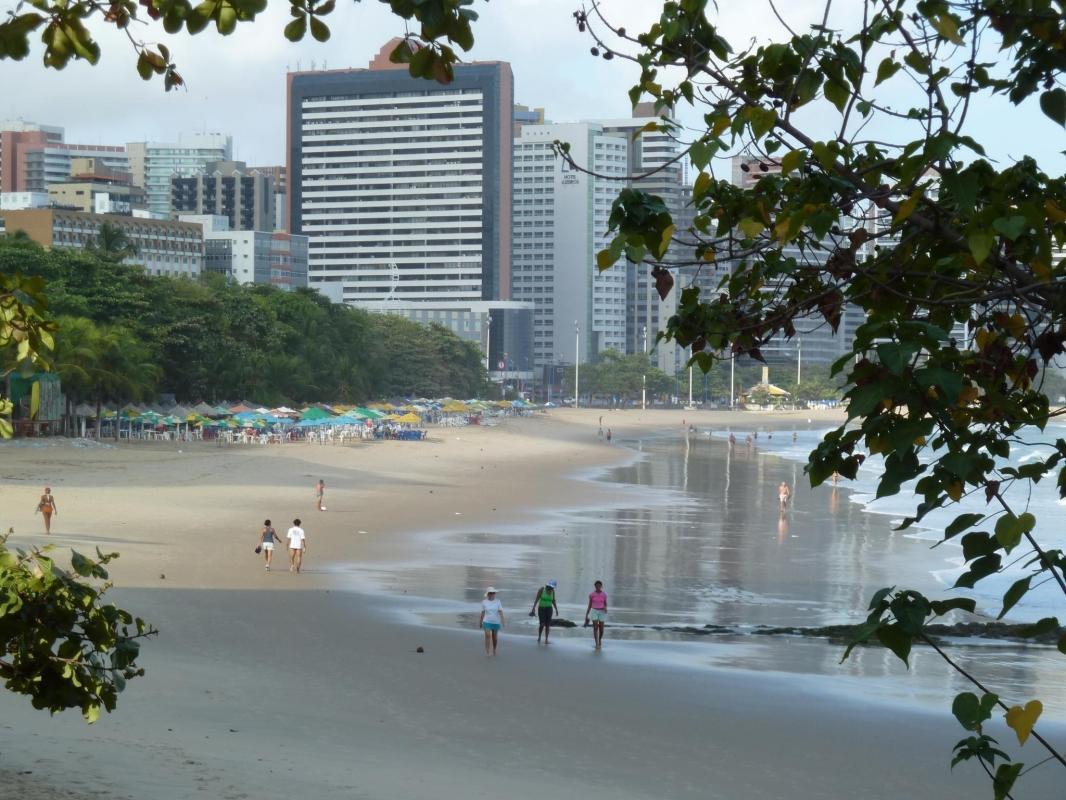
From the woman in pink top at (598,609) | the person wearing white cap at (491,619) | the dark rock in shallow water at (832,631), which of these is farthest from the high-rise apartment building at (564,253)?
the person wearing white cap at (491,619)

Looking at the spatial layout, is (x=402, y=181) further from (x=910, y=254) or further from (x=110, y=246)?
(x=910, y=254)

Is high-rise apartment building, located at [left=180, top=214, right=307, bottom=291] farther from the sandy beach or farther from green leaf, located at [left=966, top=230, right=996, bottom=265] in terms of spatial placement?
green leaf, located at [left=966, top=230, right=996, bottom=265]

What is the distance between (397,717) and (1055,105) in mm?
10196

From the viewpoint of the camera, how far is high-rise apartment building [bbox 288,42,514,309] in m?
169

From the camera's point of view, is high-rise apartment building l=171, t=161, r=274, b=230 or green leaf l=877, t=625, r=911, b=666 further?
high-rise apartment building l=171, t=161, r=274, b=230

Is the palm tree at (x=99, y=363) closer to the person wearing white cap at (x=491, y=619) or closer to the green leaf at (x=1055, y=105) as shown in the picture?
the person wearing white cap at (x=491, y=619)

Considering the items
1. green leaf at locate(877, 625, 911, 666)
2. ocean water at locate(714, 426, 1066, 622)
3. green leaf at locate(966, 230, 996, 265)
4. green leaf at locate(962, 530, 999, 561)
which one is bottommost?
ocean water at locate(714, 426, 1066, 622)

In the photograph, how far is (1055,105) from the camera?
3.49 meters

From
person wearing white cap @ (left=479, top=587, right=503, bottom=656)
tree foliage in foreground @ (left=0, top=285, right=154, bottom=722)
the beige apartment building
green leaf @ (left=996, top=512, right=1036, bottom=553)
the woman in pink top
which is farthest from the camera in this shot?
the beige apartment building

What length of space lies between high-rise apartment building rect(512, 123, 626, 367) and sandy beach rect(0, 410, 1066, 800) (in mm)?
165341

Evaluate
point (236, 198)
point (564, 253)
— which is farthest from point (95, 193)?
point (564, 253)

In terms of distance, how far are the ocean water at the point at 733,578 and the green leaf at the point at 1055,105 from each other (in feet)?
38.9

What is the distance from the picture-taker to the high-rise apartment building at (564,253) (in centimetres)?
18962

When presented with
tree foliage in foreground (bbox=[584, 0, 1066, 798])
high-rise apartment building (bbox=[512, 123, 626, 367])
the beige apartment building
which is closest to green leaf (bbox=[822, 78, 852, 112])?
tree foliage in foreground (bbox=[584, 0, 1066, 798])
